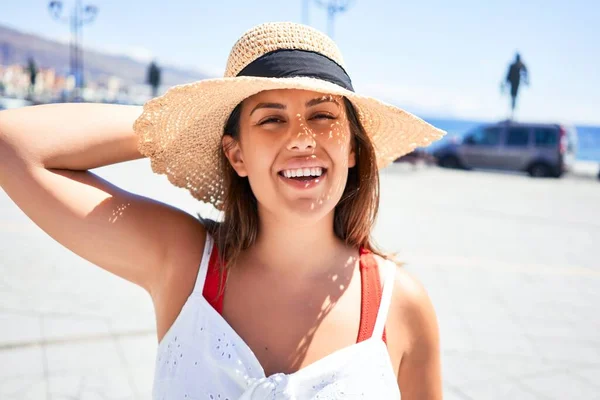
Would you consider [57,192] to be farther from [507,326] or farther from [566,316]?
[566,316]

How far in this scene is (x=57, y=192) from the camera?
1.36 m

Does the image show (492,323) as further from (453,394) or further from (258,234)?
(258,234)

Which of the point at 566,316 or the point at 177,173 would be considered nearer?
the point at 177,173

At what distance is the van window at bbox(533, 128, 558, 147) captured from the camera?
1582 cm

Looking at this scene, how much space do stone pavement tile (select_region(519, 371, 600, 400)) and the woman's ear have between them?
2563 mm

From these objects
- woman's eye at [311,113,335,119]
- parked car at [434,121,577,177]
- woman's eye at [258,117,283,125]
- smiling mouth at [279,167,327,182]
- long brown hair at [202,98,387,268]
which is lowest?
parked car at [434,121,577,177]

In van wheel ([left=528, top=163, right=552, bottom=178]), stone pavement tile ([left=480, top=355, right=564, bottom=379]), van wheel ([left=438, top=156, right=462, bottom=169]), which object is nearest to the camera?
stone pavement tile ([left=480, top=355, right=564, bottom=379])

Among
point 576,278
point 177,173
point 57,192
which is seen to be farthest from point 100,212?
point 576,278

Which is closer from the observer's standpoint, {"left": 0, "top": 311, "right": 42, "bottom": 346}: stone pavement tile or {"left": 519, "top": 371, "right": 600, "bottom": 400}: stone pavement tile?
{"left": 519, "top": 371, "right": 600, "bottom": 400}: stone pavement tile

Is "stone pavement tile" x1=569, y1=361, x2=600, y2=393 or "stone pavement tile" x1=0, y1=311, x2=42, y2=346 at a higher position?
"stone pavement tile" x1=0, y1=311, x2=42, y2=346

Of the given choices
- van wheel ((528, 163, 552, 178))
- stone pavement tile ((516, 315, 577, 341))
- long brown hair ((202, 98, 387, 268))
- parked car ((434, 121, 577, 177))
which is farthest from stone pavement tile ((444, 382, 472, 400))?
van wheel ((528, 163, 552, 178))

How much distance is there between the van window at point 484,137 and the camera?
56.5 ft

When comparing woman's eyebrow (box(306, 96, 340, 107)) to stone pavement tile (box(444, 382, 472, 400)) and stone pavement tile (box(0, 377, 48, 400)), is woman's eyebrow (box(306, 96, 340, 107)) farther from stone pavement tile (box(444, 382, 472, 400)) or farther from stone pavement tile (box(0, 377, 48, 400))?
stone pavement tile (box(0, 377, 48, 400))

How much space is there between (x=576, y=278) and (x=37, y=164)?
5.50 metres
